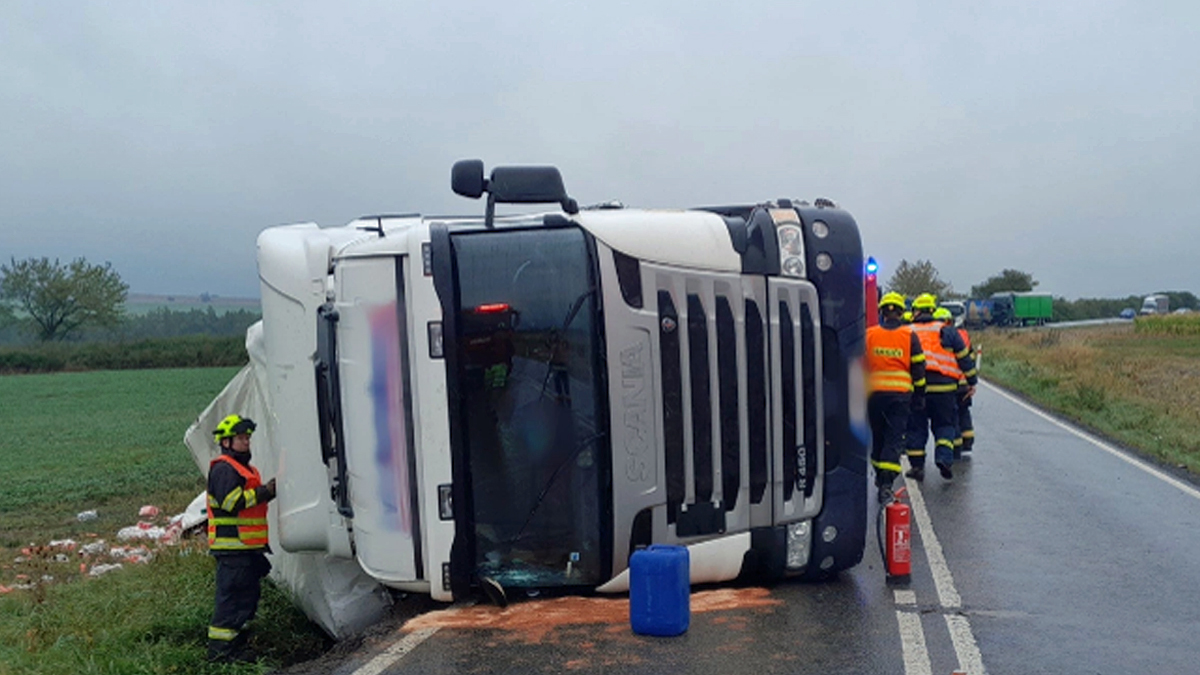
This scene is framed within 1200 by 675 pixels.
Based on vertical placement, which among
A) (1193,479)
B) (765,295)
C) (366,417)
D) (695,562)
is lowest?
(1193,479)

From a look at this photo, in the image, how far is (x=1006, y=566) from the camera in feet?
22.6

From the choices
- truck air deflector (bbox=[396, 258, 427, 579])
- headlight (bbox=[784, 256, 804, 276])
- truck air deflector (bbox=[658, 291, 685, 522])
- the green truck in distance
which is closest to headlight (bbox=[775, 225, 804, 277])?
headlight (bbox=[784, 256, 804, 276])

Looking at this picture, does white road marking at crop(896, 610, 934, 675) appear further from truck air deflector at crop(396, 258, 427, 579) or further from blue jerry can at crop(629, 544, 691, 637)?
truck air deflector at crop(396, 258, 427, 579)

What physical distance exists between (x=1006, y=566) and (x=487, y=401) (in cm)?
374

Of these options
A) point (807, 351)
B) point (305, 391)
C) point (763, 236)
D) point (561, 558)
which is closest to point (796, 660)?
point (561, 558)

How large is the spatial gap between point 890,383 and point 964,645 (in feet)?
11.6

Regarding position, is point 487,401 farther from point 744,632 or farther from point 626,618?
point 744,632

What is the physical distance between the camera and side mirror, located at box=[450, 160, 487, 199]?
219 inches

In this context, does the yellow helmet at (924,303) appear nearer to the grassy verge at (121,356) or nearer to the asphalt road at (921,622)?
the asphalt road at (921,622)

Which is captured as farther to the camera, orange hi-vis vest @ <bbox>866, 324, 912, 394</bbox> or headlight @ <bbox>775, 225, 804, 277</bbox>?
orange hi-vis vest @ <bbox>866, 324, 912, 394</bbox>

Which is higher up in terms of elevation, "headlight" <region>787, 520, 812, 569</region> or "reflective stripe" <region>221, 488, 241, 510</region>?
"reflective stripe" <region>221, 488, 241, 510</region>

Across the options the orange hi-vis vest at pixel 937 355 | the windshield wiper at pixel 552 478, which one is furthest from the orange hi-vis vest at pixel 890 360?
the windshield wiper at pixel 552 478

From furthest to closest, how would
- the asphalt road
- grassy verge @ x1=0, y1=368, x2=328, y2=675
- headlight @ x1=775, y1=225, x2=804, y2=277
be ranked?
grassy verge @ x1=0, y1=368, x2=328, y2=675 < headlight @ x1=775, y1=225, x2=804, y2=277 < the asphalt road

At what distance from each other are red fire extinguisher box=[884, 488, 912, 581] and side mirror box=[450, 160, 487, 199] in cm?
320
